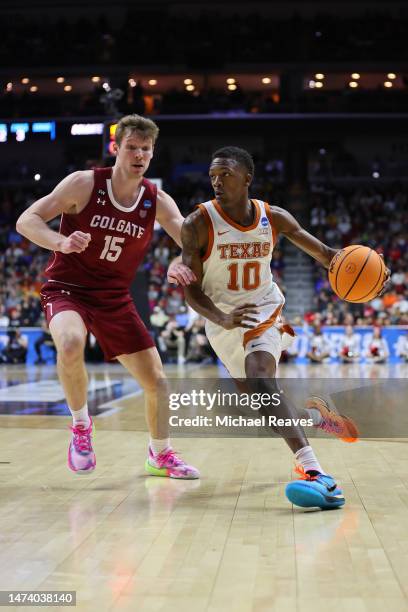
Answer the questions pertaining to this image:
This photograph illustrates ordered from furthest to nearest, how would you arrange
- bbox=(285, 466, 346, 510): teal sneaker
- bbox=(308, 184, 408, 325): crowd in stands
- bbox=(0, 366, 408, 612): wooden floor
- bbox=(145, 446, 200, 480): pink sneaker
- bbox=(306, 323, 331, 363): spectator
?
bbox=(308, 184, 408, 325): crowd in stands
bbox=(306, 323, 331, 363): spectator
bbox=(145, 446, 200, 480): pink sneaker
bbox=(285, 466, 346, 510): teal sneaker
bbox=(0, 366, 408, 612): wooden floor

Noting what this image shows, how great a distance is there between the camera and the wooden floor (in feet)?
9.48

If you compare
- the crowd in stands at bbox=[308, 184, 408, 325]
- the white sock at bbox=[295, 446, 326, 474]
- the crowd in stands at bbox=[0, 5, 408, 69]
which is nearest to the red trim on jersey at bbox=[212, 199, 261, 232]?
the white sock at bbox=[295, 446, 326, 474]

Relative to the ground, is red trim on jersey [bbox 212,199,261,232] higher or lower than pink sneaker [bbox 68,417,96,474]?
higher

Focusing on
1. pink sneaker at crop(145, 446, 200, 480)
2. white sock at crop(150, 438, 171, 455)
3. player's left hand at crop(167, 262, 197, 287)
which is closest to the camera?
player's left hand at crop(167, 262, 197, 287)

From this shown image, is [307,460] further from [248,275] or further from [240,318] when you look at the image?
[248,275]

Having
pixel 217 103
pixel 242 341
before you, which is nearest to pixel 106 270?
pixel 242 341

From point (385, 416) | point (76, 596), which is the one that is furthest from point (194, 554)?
point (385, 416)

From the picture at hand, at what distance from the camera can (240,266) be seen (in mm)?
4887

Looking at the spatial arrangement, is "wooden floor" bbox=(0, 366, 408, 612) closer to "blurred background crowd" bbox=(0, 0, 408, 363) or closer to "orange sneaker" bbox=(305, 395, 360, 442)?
"orange sneaker" bbox=(305, 395, 360, 442)

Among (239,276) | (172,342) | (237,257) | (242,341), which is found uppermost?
(237,257)

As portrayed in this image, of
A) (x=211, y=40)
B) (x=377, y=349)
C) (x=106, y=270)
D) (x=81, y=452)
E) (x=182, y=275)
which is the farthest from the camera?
(x=211, y=40)

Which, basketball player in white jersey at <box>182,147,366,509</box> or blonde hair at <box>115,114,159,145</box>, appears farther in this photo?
blonde hair at <box>115,114,159,145</box>

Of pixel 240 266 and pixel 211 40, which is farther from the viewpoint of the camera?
pixel 211 40

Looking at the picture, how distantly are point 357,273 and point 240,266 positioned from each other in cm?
65
